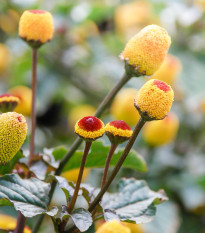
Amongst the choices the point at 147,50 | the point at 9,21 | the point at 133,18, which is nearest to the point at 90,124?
the point at 147,50

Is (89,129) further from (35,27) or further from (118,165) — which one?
(35,27)

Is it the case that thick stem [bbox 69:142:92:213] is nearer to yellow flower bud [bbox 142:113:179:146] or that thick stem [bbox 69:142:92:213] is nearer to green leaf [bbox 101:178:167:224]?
green leaf [bbox 101:178:167:224]

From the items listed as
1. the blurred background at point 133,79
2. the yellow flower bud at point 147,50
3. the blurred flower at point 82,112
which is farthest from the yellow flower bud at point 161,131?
the yellow flower bud at point 147,50

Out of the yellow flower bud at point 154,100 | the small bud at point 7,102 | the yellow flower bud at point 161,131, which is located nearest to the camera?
the yellow flower bud at point 154,100

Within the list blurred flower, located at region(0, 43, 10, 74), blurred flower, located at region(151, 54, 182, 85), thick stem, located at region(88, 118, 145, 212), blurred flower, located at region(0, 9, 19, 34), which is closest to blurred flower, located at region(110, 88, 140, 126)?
blurred flower, located at region(151, 54, 182, 85)

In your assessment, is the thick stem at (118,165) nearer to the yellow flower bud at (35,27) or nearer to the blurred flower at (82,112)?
the yellow flower bud at (35,27)
